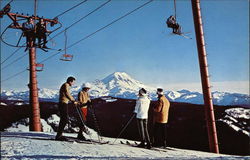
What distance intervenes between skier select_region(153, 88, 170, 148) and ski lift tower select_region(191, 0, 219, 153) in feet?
4.90

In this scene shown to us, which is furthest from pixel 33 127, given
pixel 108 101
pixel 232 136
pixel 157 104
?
pixel 108 101

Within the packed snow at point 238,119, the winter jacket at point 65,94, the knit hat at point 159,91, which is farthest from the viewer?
the packed snow at point 238,119

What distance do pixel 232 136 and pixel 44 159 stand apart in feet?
46.2

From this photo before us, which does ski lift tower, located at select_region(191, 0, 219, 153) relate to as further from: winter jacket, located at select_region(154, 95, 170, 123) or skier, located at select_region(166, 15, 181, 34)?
winter jacket, located at select_region(154, 95, 170, 123)

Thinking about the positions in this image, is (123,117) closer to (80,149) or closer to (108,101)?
(108,101)


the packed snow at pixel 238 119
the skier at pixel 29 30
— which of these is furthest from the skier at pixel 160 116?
the packed snow at pixel 238 119

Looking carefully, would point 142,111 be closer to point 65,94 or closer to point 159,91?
point 159,91

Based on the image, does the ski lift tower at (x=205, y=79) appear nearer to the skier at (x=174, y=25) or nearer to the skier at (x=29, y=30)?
the skier at (x=174, y=25)

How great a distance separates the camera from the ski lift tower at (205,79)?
27.0 feet

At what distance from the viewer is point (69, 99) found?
7.51m


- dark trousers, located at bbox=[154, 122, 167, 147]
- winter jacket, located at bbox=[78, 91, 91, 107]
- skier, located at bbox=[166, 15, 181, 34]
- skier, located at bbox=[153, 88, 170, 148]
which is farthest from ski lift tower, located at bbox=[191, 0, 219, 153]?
winter jacket, located at bbox=[78, 91, 91, 107]

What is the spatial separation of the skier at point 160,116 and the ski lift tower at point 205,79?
1.49 metres

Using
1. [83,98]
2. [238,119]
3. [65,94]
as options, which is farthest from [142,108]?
[238,119]

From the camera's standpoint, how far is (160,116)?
26.4ft
